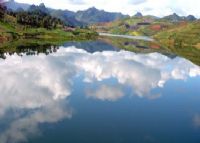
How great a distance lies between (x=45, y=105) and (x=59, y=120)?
7312mm

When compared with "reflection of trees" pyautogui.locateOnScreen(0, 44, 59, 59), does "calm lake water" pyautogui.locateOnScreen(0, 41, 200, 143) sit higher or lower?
higher

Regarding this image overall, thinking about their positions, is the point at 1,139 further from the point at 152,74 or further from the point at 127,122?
the point at 152,74

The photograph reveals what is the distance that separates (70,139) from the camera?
36.2 m

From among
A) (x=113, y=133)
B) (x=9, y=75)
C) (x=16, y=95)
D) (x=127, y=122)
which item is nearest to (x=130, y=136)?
(x=113, y=133)

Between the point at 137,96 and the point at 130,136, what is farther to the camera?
the point at 137,96

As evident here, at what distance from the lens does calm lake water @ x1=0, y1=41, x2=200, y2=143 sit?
38750mm

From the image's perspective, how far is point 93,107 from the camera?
5162cm

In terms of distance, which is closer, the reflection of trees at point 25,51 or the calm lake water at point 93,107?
the calm lake water at point 93,107

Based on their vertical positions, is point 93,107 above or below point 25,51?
above

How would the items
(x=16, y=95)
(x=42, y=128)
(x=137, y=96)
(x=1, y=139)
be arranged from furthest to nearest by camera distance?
(x=137, y=96), (x=16, y=95), (x=42, y=128), (x=1, y=139)

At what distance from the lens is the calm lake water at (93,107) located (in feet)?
127

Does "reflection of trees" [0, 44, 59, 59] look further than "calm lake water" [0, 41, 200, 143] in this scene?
Yes

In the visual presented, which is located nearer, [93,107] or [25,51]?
[93,107]

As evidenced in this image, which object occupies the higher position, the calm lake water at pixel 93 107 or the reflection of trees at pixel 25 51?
the calm lake water at pixel 93 107
